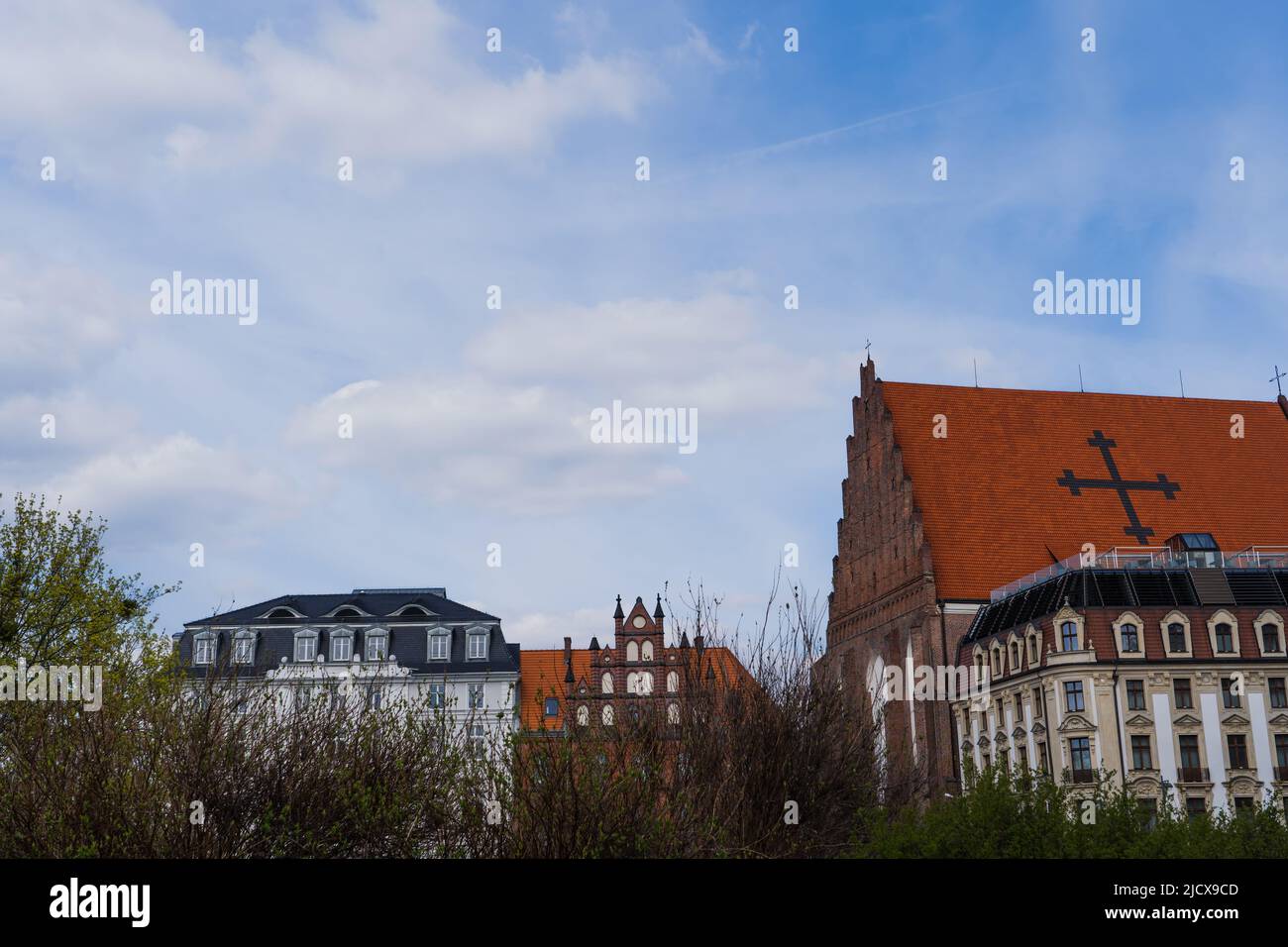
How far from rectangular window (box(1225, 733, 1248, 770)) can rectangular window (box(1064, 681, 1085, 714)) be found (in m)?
5.21

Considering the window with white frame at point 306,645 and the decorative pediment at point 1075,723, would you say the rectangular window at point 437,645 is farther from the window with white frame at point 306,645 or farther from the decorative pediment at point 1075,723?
the decorative pediment at point 1075,723

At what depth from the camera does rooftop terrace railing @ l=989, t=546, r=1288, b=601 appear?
48125 mm

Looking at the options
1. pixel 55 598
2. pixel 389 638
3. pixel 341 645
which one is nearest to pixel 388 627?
pixel 389 638

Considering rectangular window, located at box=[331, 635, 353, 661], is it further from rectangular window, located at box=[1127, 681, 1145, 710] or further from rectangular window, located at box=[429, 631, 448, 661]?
rectangular window, located at box=[1127, 681, 1145, 710]

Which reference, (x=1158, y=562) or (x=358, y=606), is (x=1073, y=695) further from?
(x=358, y=606)

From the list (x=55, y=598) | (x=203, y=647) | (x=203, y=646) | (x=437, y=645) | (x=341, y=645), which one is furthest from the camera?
(x=437, y=645)

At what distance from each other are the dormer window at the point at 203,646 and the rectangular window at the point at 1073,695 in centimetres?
3776

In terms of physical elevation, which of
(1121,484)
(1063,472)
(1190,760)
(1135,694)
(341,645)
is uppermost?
(1063,472)

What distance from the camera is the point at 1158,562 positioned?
48250 mm

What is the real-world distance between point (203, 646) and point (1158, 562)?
45495 mm

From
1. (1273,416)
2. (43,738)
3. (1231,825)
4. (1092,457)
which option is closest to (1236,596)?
(1092,457)
